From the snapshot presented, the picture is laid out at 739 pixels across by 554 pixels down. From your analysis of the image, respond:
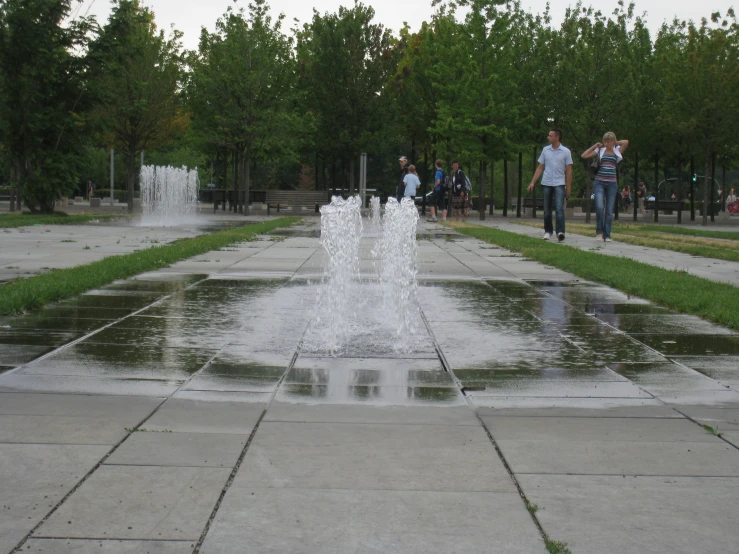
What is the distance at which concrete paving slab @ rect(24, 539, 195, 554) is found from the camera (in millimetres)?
3016

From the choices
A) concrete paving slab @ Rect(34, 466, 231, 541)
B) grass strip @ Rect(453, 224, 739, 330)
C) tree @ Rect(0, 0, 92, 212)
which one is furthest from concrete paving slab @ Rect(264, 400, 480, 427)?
tree @ Rect(0, 0, 92, 212)

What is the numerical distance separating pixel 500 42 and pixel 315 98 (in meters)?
12.5

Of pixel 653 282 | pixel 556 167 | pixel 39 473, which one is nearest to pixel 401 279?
pixel 653 282

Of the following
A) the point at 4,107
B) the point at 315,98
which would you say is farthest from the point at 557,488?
the point at 315,98

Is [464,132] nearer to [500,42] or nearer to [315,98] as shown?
[500,42]

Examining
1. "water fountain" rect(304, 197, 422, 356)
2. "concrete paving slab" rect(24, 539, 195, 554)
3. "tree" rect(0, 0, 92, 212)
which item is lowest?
"concrete paving slab" rect(24, 539, 195, 554)

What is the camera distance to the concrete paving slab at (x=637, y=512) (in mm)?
3141

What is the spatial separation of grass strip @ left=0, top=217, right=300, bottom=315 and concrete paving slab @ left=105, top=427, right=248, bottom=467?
167 inches

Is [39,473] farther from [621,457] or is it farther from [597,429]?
[597,429]

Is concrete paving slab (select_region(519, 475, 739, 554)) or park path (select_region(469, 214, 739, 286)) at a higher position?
park path (select_region(469, 214, 739, 286))

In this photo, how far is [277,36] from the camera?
42125 mm

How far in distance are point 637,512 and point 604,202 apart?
52.8 ft

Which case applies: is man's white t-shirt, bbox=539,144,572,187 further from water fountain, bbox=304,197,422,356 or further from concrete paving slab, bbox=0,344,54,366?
concrete paving slab, bbox=0,344,54,366

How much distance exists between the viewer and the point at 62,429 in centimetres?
444
